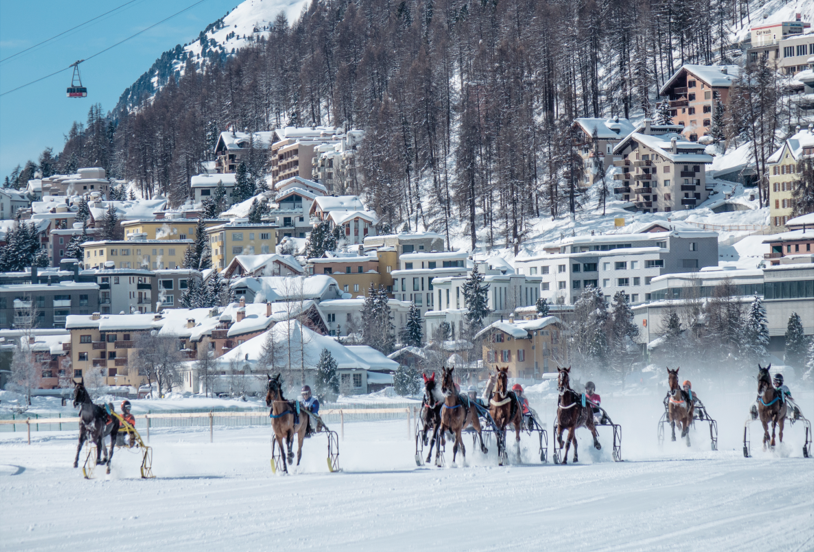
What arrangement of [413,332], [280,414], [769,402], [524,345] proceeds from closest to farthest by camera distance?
[280,414] → [769,402] → [524,345] → [413,332]

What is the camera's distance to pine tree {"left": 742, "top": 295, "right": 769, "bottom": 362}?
6638cm

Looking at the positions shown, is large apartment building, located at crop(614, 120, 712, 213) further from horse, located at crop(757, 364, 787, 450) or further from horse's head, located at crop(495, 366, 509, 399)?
horse's head, located at crop(495, 366, 509, 399)

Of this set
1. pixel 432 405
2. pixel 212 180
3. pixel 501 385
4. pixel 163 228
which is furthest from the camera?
pixel 212 180

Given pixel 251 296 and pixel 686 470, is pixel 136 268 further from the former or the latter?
pixel 686 470

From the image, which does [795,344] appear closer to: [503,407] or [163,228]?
[503,407]

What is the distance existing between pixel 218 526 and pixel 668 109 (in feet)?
322

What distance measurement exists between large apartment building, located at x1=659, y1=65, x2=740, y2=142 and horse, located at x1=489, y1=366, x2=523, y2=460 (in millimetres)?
91499

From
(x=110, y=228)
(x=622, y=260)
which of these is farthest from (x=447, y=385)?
(x=110, y=228)

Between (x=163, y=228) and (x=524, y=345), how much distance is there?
6228 cm

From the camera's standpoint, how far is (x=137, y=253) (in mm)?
118438

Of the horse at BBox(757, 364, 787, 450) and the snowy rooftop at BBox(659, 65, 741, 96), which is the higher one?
the snowy rooftop at BBox(659, 65, 741, 96)

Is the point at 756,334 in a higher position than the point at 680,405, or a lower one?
higher

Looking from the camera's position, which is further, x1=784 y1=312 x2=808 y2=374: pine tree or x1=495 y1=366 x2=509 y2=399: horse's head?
x1=784 y1=312 x2=808 y2=374: pine tree

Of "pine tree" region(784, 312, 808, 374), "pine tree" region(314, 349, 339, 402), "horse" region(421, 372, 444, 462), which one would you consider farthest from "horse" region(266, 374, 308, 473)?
"pine tree" region(784, 312, 808, 374)
